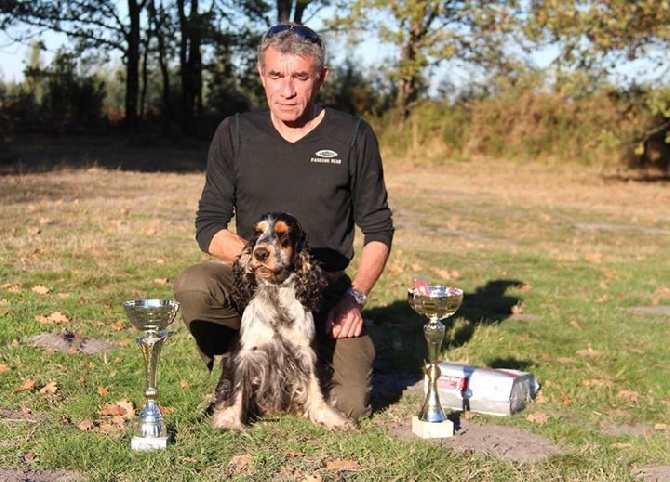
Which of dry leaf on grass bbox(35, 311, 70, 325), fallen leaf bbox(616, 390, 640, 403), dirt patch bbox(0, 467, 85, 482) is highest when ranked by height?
dirt patch bbox(0, 467, 85, 482)

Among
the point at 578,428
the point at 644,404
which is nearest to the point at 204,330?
the point at 578,428

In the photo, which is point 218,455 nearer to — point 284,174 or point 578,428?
point 284,174

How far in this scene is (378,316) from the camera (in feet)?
25.9

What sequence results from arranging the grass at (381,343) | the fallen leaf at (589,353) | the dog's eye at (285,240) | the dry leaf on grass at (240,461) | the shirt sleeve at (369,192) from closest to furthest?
the dry leaf on grass at (240,461), the grass at (381,343), the dog's eye at (285,240), the shirt sleeve at (369,192), the fallen leaf at (589,353)

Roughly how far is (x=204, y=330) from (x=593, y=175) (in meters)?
20.7

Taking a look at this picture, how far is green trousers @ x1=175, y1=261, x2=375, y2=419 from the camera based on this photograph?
516cm

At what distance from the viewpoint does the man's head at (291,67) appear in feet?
16.7

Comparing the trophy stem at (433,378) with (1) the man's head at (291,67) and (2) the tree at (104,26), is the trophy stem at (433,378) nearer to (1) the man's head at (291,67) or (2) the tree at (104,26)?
(1) the man's head at (291,67)

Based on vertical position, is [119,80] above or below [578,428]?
above

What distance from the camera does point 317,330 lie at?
5355 millimetres

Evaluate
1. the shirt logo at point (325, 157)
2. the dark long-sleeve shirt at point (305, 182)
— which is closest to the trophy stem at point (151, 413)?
the dark long-sleeve shirt at point (305, 182)

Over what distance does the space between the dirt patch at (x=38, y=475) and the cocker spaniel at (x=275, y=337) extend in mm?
876

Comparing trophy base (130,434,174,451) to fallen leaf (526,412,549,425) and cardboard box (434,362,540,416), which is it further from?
fallen leaf (526,412,549,425)

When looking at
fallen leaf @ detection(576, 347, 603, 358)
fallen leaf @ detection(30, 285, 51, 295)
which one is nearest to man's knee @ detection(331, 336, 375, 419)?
fallen leaf @ detection(576, 347, 603, 358)
